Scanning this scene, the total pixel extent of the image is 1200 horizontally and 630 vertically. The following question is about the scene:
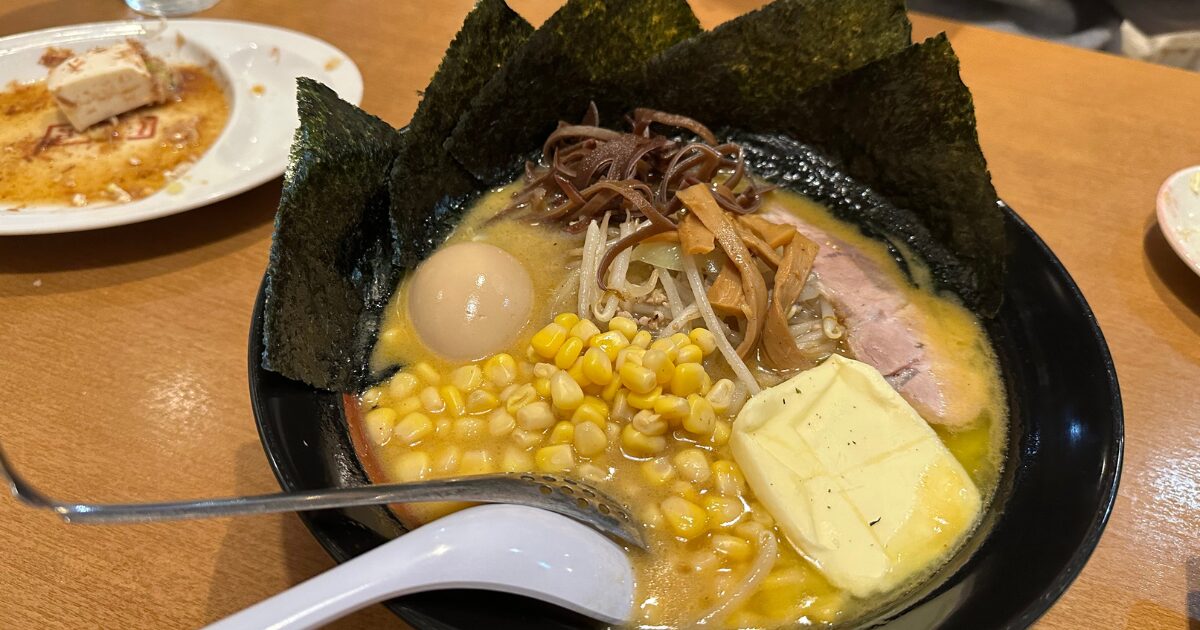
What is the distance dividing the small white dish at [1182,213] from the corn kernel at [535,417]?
1.69m

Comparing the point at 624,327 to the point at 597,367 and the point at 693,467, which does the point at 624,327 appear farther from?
the point at 693,467

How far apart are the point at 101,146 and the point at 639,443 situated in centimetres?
192

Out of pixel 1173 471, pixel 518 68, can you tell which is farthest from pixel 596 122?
pixel 1173 471

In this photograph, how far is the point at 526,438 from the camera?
141 cm

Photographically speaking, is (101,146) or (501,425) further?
(101,146)

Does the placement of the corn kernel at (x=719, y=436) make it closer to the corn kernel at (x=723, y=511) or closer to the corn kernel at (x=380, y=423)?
the corn kernel at (x=723, y=511)

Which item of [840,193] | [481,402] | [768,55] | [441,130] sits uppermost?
[768,55]

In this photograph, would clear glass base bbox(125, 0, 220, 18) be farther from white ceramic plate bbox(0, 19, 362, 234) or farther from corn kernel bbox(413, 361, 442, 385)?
corn kernel bbox(413, 361, 442, 385)

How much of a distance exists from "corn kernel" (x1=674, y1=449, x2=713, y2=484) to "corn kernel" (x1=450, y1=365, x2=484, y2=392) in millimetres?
456

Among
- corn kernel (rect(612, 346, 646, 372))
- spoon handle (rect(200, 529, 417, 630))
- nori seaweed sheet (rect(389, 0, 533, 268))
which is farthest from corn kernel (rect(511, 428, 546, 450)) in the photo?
nori seaweed sheet (rect(389, 0, 533, 268))

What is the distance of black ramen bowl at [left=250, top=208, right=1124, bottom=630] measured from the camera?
1.03m

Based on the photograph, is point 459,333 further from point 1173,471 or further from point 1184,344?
point 1184,344

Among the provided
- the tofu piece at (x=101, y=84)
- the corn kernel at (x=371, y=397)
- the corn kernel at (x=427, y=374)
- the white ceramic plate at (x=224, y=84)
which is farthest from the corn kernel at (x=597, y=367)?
the tofu piece at (x=101, y=84)

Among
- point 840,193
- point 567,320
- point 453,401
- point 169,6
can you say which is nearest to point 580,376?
point 567,320
